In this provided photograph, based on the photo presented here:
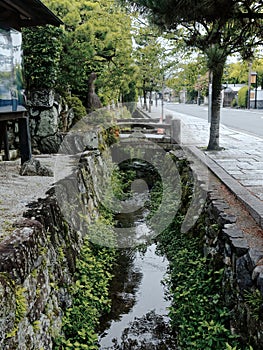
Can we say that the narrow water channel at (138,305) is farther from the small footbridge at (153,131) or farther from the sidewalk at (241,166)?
the small footbridge at (153,131)

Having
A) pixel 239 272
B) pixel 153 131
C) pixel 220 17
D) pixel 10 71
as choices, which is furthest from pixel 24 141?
pixel 153 131

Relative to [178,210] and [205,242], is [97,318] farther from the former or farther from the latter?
[178,210]

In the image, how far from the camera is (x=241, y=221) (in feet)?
15.6

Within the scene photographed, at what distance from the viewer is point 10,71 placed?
6430 mm

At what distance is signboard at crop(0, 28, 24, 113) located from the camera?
614 centimetres

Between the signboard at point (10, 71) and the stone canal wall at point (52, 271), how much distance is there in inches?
75.8

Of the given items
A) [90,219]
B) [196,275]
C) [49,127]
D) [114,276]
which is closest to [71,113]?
[49,127]

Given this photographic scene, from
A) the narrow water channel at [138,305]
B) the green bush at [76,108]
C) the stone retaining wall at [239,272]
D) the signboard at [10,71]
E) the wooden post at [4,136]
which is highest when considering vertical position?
the signboard at [10,71]

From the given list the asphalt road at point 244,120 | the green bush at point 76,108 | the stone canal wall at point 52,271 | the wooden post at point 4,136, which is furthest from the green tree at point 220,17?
the asphalt road at point 244,120

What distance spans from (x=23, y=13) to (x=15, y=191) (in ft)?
10.4

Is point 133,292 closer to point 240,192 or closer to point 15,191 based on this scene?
point 240,192

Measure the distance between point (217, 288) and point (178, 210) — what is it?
3096mm

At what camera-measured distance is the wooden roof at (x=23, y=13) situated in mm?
6012

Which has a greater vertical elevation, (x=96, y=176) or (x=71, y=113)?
(x=71, y=113)
